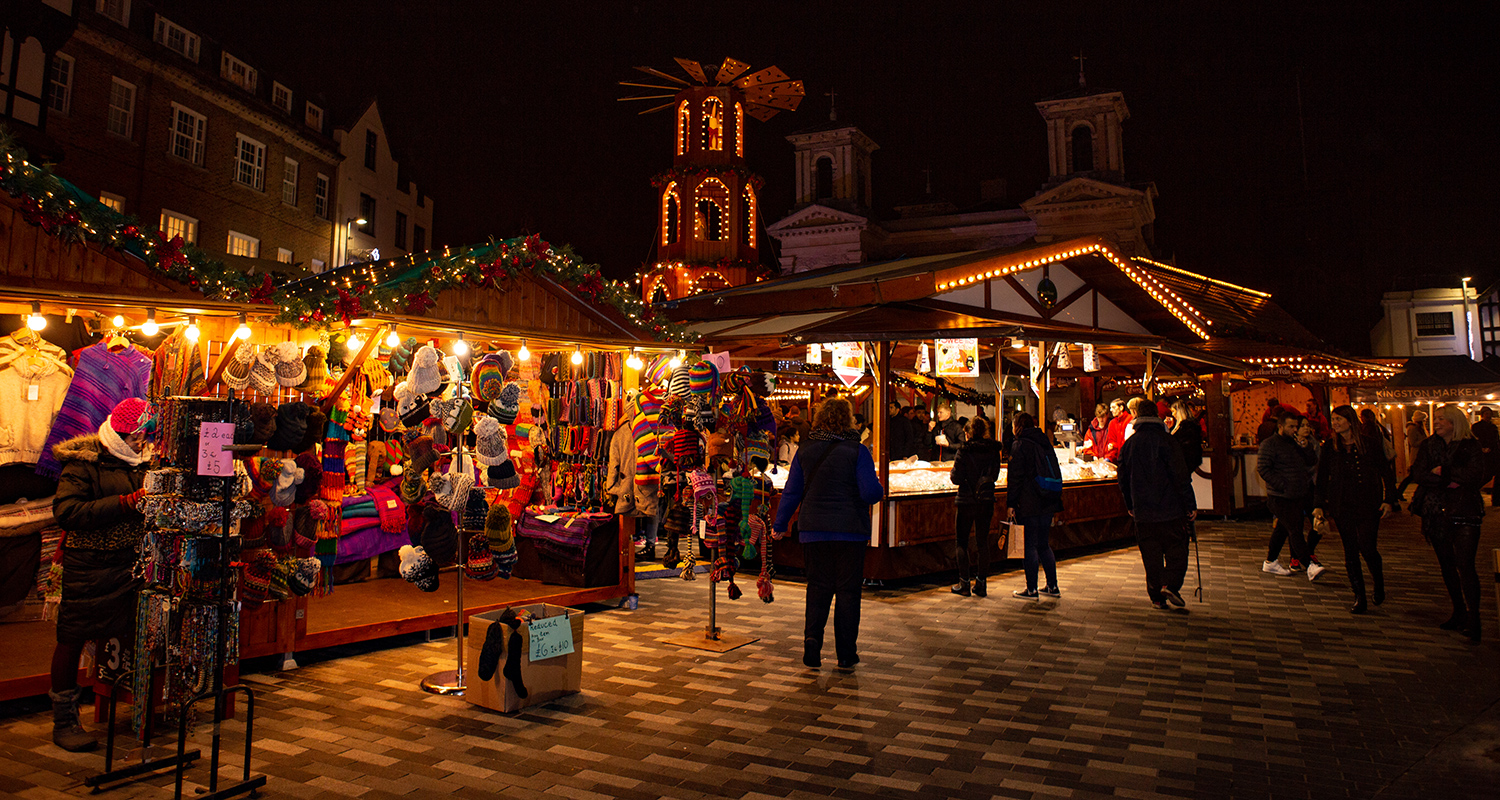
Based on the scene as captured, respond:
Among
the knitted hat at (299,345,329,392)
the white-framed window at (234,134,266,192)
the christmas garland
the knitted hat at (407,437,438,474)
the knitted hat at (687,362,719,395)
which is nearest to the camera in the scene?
the christmas garland

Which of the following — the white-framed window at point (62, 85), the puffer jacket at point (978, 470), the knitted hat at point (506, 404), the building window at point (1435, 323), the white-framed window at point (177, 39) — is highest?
the white-framed window at point (177, 39)

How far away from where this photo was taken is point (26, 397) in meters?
5.47

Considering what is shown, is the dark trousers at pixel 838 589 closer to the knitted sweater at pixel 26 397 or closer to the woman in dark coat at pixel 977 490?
the woman in dark coat at pixel 977 490

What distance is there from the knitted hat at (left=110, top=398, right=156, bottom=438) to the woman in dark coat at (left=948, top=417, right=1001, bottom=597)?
6.63 metres

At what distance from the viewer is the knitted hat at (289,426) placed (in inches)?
189

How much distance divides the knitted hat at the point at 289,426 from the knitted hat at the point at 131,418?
2.11ft

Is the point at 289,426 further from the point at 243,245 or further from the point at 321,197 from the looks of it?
the point at 321,197

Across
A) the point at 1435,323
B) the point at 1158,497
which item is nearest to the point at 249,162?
the point at 1158,497

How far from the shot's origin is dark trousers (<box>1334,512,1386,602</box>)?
7328 mm

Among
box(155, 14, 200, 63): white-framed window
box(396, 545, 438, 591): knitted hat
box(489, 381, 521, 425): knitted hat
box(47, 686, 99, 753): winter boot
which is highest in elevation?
box(155, 14, 200, 63): white-framed window

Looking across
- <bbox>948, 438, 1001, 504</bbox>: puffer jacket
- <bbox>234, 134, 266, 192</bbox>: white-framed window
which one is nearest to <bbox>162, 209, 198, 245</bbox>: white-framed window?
<bbox>234, 134, 266, 192</bbox>: white-framed window

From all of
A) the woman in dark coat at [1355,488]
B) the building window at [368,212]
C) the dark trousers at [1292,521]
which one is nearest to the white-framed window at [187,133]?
the building window at [368,212]

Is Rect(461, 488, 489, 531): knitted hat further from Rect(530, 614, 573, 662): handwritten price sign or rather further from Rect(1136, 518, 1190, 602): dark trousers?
Rect(1136, 518, 1190, 602): dark trousers

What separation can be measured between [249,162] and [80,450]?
2330cm
